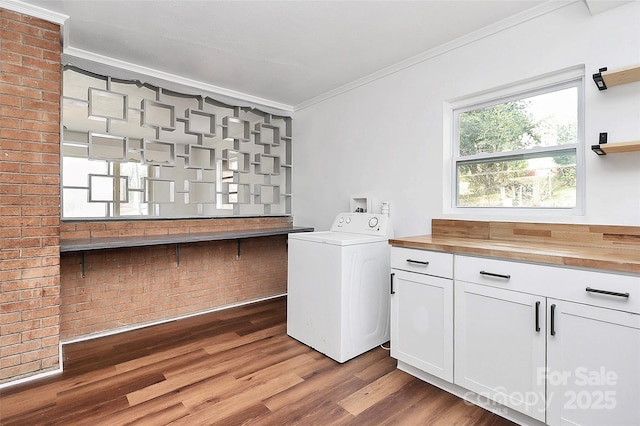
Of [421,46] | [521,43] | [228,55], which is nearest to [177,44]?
[228,55]

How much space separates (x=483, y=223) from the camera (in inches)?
91.3

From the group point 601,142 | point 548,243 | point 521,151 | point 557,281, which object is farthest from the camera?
point 521,151

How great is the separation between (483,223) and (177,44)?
2669mm

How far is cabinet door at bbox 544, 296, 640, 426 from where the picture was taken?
133 centimetres

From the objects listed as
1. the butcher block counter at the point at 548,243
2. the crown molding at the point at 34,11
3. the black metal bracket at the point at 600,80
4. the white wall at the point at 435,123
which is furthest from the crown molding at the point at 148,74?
the black metal bracket at the point at 600,80

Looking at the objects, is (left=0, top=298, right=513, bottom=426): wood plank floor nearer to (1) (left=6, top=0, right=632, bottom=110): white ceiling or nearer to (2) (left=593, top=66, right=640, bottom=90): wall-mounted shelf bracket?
(2) (left=593, top=66, right=640, bottom=90): wall-mounted shelf bracket

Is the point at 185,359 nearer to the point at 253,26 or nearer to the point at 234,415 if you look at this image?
the point at 234,415

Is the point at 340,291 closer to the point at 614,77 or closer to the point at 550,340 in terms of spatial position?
the point at 550,340

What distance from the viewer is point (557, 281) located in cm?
152

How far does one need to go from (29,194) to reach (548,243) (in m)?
3.27

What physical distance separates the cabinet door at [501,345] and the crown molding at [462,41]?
5.79ft

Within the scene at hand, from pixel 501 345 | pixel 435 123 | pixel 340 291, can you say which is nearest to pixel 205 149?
pixel 340 291

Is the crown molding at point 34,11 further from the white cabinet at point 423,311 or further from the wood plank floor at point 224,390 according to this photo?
the white cabinet at point 423,311

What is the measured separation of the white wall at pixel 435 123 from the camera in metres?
1.82
